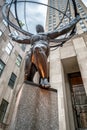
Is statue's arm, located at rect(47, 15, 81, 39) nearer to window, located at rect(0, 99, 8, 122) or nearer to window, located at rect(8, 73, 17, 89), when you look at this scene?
window, located at rect(0, 99, 8, 122)

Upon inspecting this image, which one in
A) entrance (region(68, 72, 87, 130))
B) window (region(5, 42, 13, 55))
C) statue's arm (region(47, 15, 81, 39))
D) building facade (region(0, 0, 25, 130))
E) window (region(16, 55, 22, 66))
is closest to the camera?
statue's arm (region(47, 15, 81, 39))

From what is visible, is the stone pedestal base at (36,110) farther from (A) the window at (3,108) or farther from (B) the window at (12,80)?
(B) the window at (12,80)

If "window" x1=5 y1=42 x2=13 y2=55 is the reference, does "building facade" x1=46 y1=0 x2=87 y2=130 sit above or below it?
below

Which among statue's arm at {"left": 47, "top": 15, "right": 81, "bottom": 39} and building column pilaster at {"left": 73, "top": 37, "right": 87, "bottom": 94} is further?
building column pilaster at {"left": 73, "top": 37, "right": 87, "bottom": 94}

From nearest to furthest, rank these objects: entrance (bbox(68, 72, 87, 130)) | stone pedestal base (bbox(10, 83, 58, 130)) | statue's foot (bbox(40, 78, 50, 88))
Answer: stone pedestal base (bbox(10, 83, 58, 130)), statue's foot (bbox(40, 78, 50, 88)), entrance (bbox(68, 72, 87, 130))

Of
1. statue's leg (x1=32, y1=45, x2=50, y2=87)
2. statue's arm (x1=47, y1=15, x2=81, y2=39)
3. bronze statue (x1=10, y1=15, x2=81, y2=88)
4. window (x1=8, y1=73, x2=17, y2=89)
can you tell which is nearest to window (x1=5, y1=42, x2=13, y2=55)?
window (x1=8, y1=73, x2=17, y2=89)

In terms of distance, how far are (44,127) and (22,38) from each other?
2283mm

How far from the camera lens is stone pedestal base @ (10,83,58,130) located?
7.02 ft

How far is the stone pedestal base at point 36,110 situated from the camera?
7.02 ft

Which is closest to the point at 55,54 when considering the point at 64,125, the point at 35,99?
the point at 64,125

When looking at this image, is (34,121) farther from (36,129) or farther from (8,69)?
(8,69)

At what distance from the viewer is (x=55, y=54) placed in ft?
35.3

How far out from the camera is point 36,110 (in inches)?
93.3

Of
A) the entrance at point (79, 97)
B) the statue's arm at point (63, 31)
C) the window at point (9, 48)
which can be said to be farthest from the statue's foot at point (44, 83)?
the window at point (9, 48)
